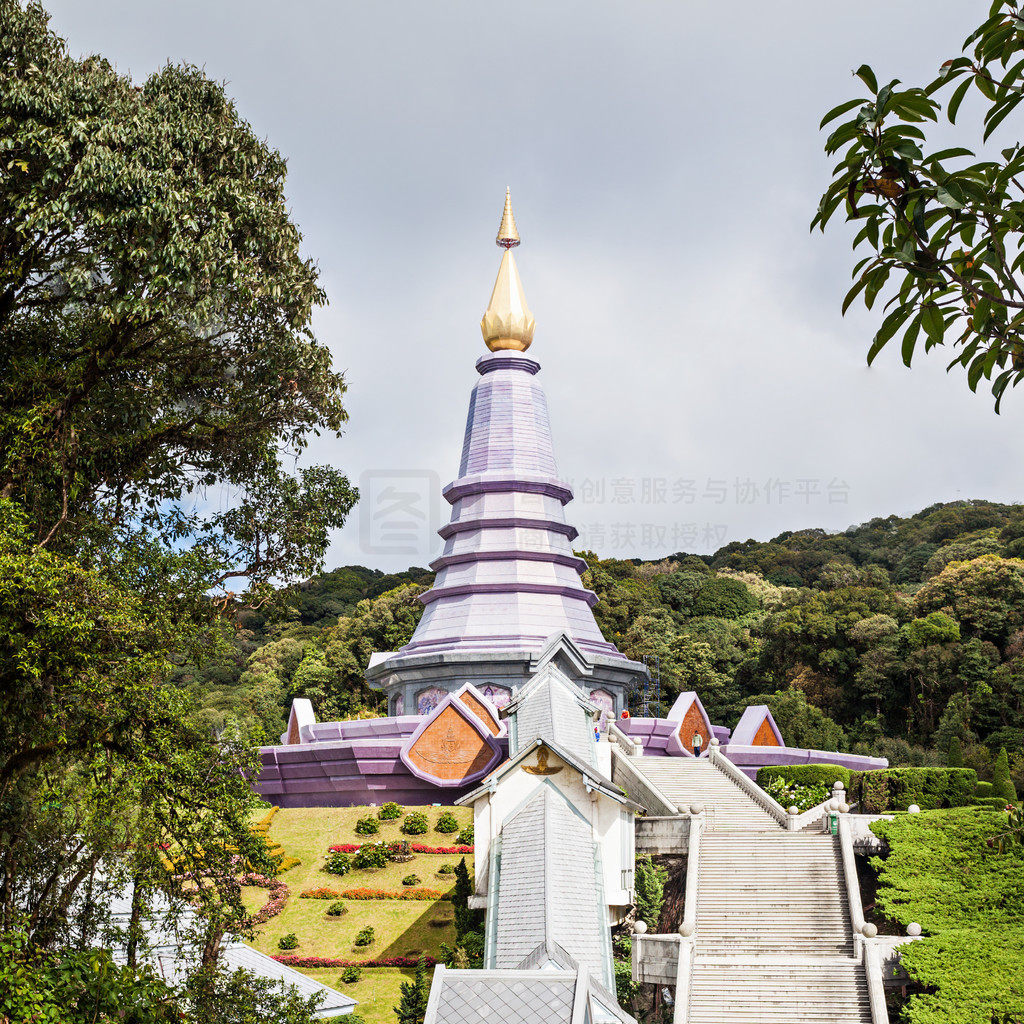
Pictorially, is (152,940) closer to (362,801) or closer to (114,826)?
(114,826)

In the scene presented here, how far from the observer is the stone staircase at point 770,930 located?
16219 millimetres

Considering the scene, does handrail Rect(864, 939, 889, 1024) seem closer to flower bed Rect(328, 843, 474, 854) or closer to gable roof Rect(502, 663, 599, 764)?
gable roof Rect(502, 663, 599, 764)

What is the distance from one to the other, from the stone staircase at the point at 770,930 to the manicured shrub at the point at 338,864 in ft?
24.8

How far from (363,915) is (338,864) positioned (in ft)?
6.57

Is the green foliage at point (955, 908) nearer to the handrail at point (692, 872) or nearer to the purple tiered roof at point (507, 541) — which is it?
the handrail at point (692, 872)

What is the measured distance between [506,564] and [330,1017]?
18.4 meters

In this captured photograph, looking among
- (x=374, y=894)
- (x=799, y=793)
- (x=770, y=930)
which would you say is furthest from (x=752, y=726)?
(x=374, y=894)

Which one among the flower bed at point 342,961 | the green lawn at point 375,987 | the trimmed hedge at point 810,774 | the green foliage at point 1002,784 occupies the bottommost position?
the green lawn at point 375,987

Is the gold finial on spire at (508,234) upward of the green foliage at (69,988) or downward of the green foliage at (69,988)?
upward

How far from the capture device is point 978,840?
59.9 ft

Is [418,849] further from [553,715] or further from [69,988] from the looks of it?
[69,988]

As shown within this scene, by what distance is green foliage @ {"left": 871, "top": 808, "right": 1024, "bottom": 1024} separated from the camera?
14375 mm

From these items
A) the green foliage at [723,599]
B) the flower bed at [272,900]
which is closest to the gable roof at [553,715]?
the flower bed at [272,900]

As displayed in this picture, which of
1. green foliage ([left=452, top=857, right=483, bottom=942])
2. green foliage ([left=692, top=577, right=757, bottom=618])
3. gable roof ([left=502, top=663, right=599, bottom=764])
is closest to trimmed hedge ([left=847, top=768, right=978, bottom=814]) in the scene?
gable roof ([left=502, top=663, right=599, bottom=764])
